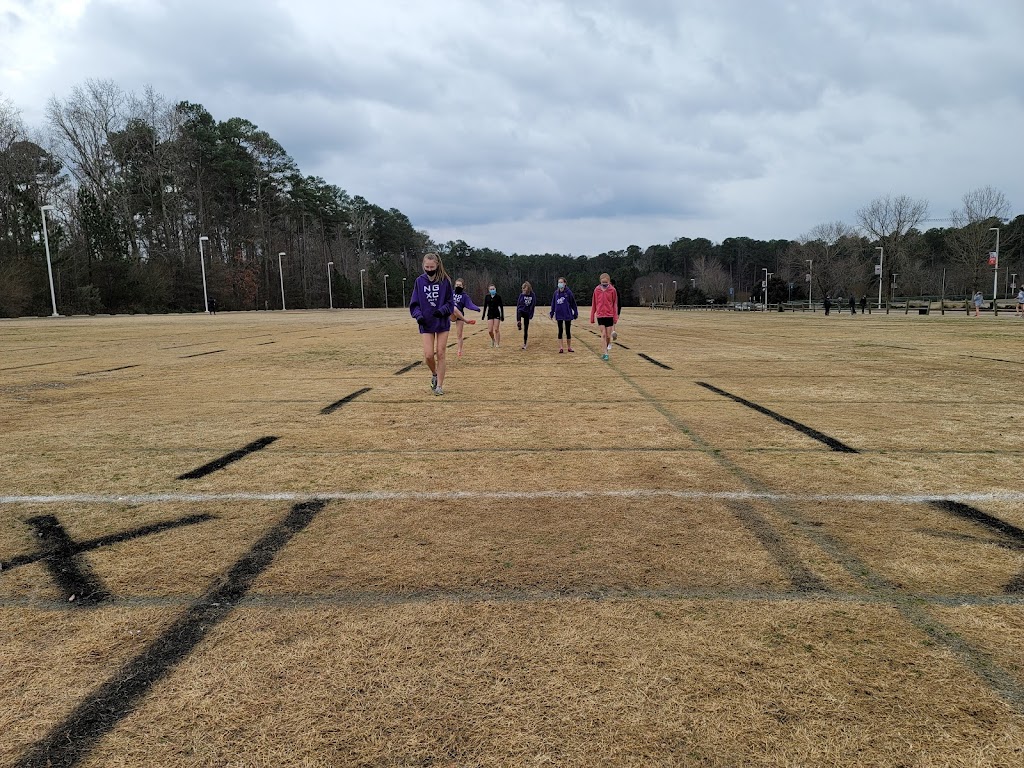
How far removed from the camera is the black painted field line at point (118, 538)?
303 cm

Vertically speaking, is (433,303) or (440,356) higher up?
(433,303)

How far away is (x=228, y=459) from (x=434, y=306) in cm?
375

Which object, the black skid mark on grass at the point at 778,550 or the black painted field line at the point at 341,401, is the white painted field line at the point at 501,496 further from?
the black painted field line at the point at 341,401

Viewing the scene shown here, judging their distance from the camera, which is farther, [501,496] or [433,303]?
[433,303]

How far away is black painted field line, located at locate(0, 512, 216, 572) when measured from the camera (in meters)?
3.03

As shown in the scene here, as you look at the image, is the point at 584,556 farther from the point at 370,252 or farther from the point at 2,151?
the point at 370,252

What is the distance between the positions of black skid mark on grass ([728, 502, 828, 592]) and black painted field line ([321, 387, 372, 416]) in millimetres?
4815

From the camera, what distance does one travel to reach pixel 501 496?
404 cm

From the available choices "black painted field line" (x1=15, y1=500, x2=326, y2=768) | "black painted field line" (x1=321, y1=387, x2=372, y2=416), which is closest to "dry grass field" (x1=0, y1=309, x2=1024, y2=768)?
"black painted field line" (x1=15, y1=500, x2=326, y2=768)

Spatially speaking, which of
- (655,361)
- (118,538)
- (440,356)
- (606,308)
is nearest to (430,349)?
(440,356)

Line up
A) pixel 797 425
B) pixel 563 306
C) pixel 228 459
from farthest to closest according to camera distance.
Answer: pixel 563 306, pixel 797 425, pixel 228 459

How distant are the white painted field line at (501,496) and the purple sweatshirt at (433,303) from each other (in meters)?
4.35

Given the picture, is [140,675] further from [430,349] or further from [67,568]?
[430,349]

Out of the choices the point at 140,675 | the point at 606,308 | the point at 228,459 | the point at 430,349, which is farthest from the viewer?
the point at 606,308
